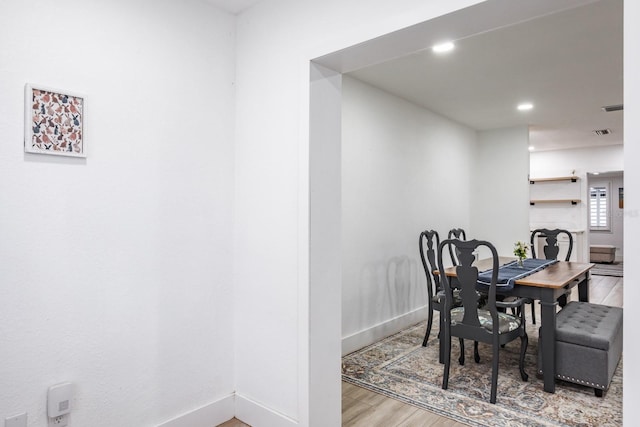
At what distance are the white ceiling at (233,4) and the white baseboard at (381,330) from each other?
2.76 meters

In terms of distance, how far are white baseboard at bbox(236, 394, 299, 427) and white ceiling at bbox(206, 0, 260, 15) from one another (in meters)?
2.35

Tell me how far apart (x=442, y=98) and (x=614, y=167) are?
5005 millimetres

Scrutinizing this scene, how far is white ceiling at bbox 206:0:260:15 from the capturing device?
7.76 feet

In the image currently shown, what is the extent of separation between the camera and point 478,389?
115 inches

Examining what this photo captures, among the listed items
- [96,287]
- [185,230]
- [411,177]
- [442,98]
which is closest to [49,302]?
[96,287]

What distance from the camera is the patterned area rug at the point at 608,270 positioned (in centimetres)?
837

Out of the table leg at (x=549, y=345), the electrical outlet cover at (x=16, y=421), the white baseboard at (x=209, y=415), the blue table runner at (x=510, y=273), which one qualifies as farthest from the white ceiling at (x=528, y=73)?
the electrical outlet cover at (x=16, y=421)

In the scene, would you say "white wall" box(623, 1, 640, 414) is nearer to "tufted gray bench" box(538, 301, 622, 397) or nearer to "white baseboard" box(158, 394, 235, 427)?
"tufted gray bench" box(538, 301, 622, 397)

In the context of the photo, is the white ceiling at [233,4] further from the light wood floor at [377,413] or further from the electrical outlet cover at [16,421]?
the light wood floor at [377,413]

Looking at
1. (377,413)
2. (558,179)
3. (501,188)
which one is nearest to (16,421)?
(377,413)

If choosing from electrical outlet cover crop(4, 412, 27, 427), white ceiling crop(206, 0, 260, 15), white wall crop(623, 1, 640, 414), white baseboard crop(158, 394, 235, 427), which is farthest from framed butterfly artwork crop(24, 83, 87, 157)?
white wall crop(623, 1, 640, 414)

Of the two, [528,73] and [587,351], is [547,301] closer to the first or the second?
[587,351]

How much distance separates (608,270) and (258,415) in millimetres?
9423

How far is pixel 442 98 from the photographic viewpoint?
4.55 metres
